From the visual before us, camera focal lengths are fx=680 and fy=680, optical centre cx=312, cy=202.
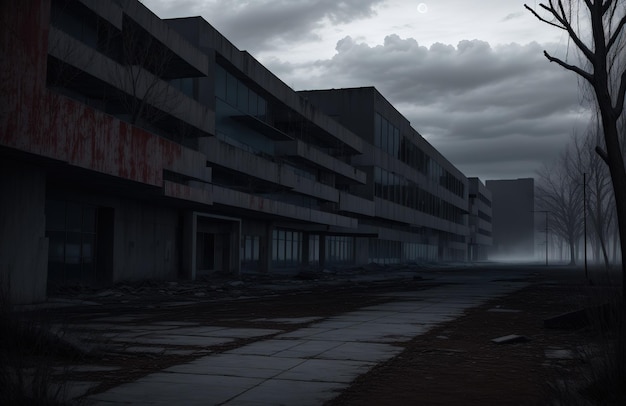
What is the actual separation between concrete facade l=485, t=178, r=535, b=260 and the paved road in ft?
522

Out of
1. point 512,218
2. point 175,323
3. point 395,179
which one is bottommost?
point 175,323

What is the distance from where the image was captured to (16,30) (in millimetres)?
18406

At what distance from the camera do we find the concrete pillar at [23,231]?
783 inches

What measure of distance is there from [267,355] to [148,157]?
1842 cm

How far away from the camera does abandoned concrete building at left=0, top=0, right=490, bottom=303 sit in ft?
65.5

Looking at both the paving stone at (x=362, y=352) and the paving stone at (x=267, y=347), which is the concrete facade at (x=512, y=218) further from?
the paving stone at (x=267, y=347)

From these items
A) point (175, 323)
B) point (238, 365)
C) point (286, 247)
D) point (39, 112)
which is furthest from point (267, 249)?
point (238, 365)

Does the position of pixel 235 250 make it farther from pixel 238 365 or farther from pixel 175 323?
pixel 238 365

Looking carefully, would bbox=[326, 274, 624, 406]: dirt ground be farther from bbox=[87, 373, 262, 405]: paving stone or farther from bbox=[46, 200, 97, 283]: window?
bbox=[46, 200, 97, 283]: window

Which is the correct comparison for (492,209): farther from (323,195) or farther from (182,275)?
(182,275)

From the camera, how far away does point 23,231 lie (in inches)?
811

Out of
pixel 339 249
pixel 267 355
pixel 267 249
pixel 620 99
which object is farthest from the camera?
pixel 339 249

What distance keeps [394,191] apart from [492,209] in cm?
10192

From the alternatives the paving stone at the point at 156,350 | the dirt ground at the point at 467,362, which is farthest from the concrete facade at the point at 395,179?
the paving stone at the point at 156,350
